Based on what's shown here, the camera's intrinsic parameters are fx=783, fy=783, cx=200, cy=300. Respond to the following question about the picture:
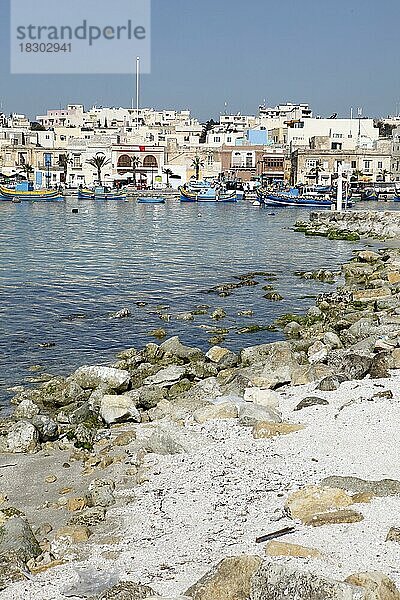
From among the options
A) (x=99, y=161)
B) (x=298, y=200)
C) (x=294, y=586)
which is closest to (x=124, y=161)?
(x=99, y=161)

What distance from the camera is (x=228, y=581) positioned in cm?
464

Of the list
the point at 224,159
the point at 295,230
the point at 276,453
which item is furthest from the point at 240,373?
the point at 224,159

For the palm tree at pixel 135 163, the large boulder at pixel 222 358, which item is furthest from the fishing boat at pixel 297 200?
the large boulder at pixel 222 358

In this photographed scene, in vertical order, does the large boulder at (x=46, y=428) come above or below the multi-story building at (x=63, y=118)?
below

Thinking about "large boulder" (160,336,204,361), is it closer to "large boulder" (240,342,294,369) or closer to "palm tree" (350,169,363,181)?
"large boulder" (240,342,294,369)

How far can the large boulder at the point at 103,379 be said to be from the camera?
36.0 ft

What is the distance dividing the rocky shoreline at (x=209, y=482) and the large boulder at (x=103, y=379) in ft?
0.08

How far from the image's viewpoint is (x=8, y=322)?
16688mm

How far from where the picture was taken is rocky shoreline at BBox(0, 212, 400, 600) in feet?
16.2

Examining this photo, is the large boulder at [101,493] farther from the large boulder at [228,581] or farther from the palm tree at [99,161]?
the palm tree at [99,161]

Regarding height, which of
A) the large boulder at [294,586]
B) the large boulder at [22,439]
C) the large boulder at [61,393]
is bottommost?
the large boulder at [61,393]

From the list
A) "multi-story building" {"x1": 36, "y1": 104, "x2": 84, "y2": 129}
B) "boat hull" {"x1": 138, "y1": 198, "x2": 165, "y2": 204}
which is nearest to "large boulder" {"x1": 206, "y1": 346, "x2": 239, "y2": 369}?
"boat hull" {"x1": 138, "y1": 198, "x2": 165, "y2": 204}

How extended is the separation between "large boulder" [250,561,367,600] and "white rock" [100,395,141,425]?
467 cm

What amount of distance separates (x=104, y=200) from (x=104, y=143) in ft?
69.9
